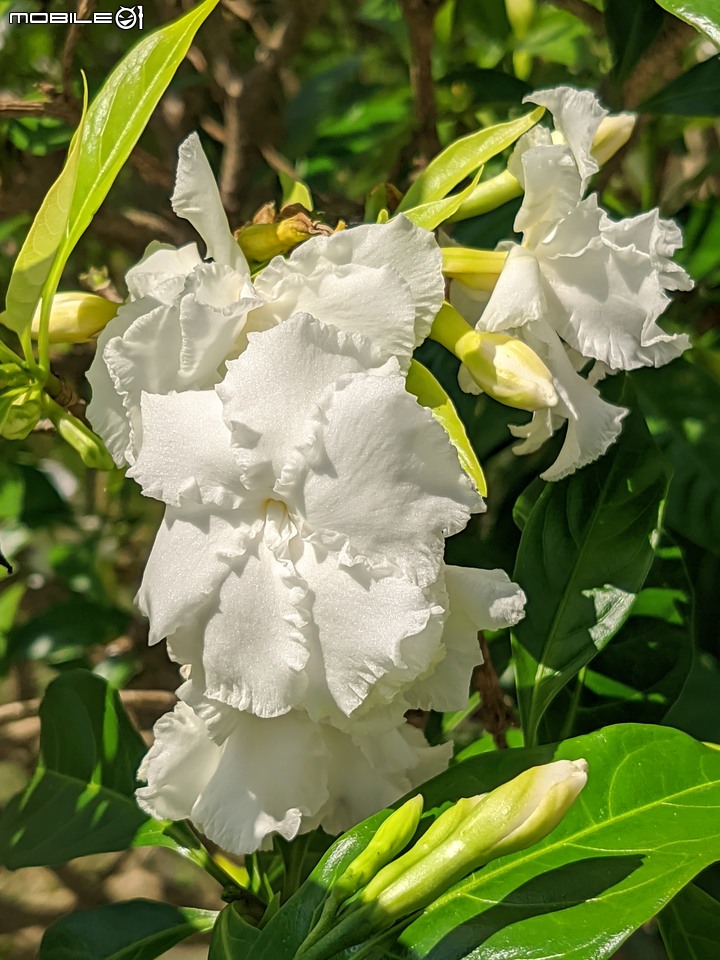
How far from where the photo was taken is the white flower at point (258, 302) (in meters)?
0.58

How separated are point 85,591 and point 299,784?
95 centimetres

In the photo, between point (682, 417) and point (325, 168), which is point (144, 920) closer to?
point (682, 417)

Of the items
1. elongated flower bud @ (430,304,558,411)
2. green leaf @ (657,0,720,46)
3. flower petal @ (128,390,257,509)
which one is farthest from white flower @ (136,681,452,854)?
green leaf @ (657,0,720,46)

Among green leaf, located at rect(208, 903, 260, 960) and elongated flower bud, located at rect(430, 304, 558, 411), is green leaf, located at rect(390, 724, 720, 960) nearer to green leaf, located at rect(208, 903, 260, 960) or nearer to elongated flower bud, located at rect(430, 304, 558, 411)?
green leaf, located at rect(208, 903, 260, 960)

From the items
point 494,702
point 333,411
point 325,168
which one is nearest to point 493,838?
point 333,411

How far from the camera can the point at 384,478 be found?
1.72 feet

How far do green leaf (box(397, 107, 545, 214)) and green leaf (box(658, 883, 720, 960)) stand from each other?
0.56 metres

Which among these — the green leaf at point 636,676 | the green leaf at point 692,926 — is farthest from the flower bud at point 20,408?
the green leaf at point 692,926

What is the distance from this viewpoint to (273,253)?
68cm

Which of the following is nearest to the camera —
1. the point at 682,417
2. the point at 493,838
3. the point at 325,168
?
the point at 493,838

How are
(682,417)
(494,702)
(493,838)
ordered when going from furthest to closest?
(682,417) → (494,702) → (493,838)

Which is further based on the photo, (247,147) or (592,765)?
(247,147)

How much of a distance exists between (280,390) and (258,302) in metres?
0.07

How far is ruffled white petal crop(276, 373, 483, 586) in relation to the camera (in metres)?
0.52
